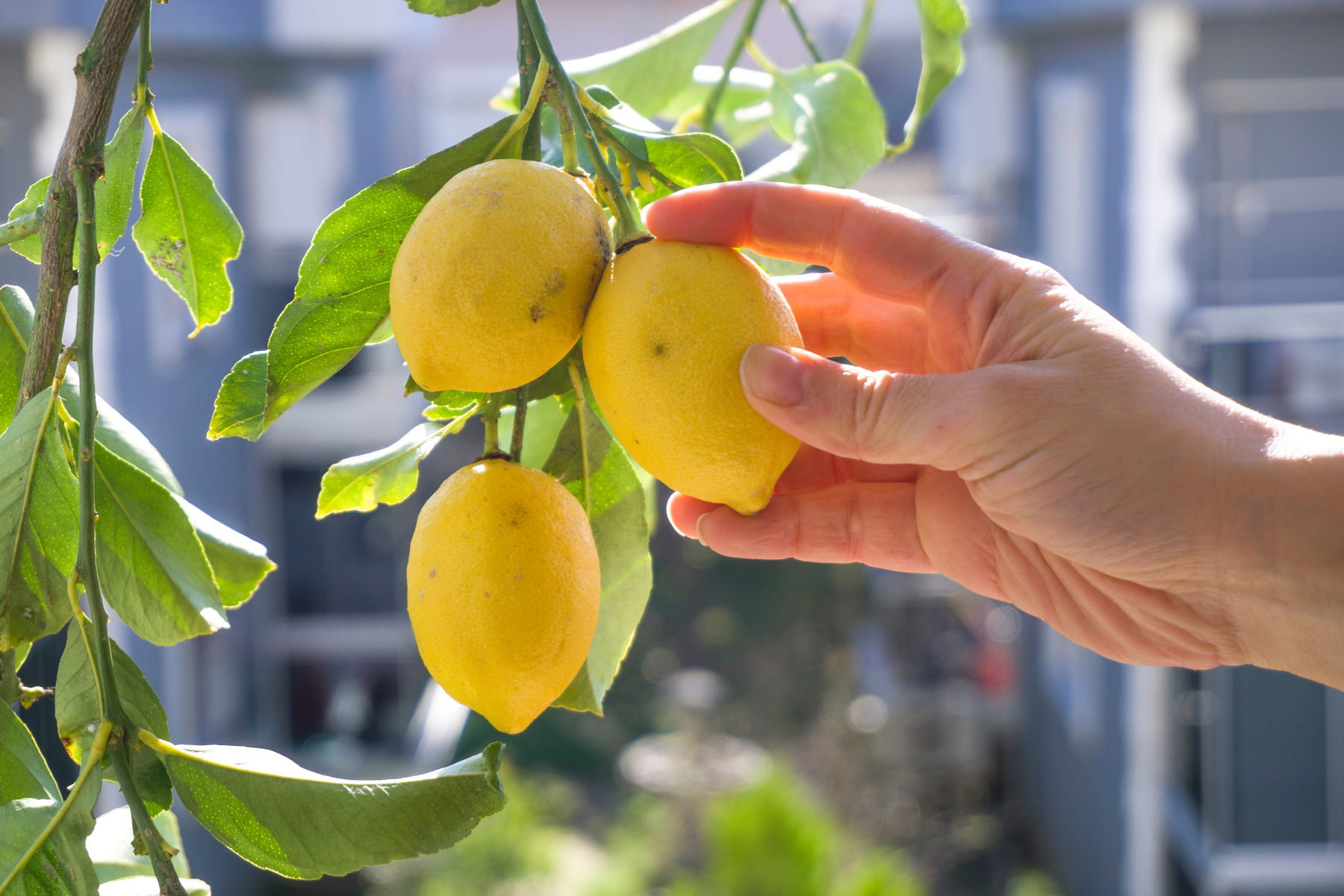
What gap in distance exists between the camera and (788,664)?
18.5ft

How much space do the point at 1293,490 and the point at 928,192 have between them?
6047mm

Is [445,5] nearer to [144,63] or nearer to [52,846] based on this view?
[144,63]

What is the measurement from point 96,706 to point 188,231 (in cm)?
22

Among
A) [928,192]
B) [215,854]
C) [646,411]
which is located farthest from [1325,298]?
[215,854]

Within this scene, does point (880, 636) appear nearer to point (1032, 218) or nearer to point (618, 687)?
point (618, 687)

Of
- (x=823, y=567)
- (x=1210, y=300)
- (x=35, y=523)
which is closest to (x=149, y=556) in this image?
(x=35, y=523)

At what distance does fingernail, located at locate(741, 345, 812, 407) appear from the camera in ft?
1.04

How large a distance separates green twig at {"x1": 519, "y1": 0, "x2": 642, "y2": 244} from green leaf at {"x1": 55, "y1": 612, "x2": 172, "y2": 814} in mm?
198

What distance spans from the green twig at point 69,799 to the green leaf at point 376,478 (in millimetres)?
130

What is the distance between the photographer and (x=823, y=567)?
18.9 feet

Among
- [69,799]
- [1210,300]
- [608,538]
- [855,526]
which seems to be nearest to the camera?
[69,799]

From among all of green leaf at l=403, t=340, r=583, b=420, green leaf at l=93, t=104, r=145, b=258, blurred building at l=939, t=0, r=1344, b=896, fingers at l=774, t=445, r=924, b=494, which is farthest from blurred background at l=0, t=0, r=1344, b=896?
green leaf at l=403, t=340, r=583, b=420

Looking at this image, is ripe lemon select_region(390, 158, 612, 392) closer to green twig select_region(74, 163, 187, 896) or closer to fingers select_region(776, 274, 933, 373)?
green twig select_region(74, 163, 187, 896)

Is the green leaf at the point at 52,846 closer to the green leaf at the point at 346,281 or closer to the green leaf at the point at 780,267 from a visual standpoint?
the green leaf at the point at 346,281
